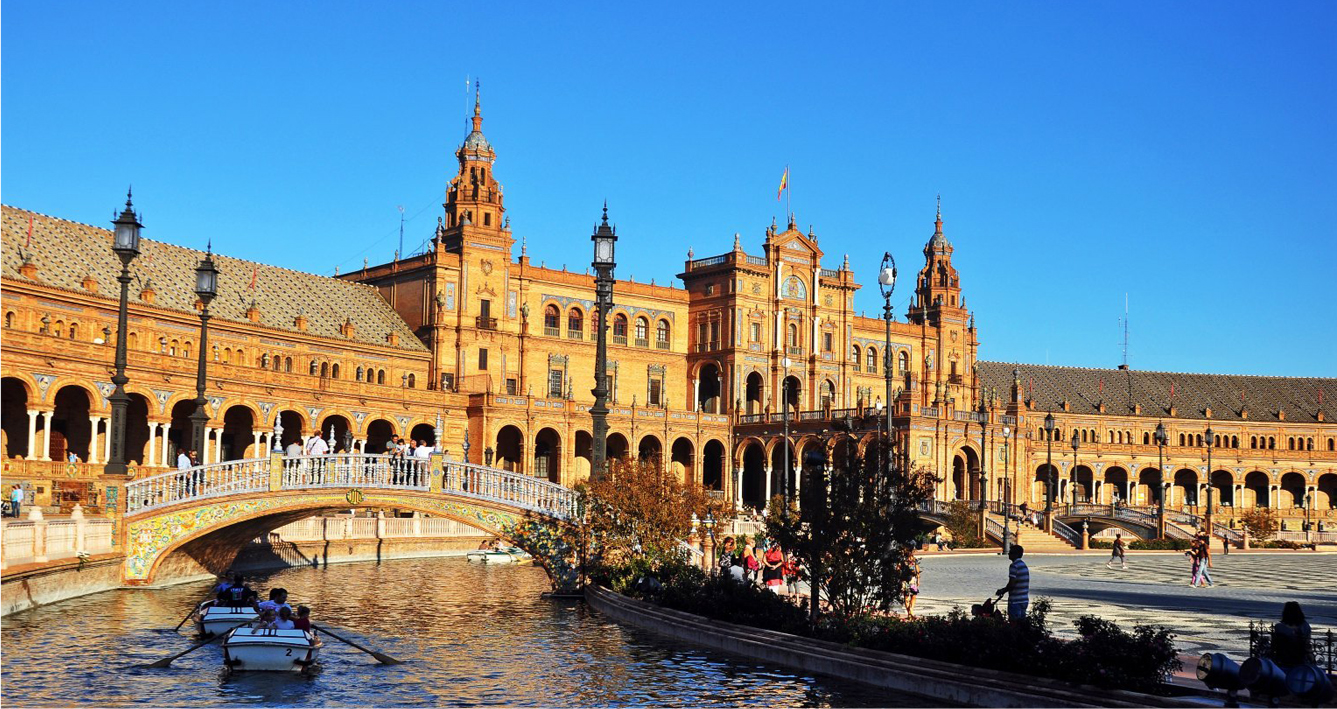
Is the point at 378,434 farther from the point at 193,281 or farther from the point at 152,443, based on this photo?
the point at 152,443

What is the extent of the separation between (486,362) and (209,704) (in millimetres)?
63206

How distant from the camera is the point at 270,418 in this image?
65062 millimetres

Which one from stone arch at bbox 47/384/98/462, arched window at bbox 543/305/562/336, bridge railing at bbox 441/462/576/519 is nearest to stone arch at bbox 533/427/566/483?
arched window at bbox 543/305/562/336

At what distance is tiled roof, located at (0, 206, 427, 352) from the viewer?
204ft

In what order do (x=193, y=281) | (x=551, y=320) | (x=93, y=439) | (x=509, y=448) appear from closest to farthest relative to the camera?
(x=93, y=439) → (x=193, y=281) → (x=509, y=448) → (x=551, y=320)

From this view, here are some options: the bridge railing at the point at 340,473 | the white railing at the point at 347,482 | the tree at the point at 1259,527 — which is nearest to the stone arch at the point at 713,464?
the tree at the point at 1259,527

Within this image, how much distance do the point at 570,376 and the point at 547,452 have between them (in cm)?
561

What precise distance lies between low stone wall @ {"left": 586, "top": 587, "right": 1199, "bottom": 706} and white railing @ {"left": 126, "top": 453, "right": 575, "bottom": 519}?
851cm

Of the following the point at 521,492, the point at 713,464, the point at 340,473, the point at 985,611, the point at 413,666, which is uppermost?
the point at 713,464

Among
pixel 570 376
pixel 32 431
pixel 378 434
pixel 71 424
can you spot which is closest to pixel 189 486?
pixel 32 431

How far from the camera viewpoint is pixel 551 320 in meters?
86.6

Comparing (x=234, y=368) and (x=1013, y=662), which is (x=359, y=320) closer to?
(x=234, y=368)

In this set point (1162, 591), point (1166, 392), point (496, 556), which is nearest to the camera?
point (1162, 591)

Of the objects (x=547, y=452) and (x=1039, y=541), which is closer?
(x=1039, y=541)
